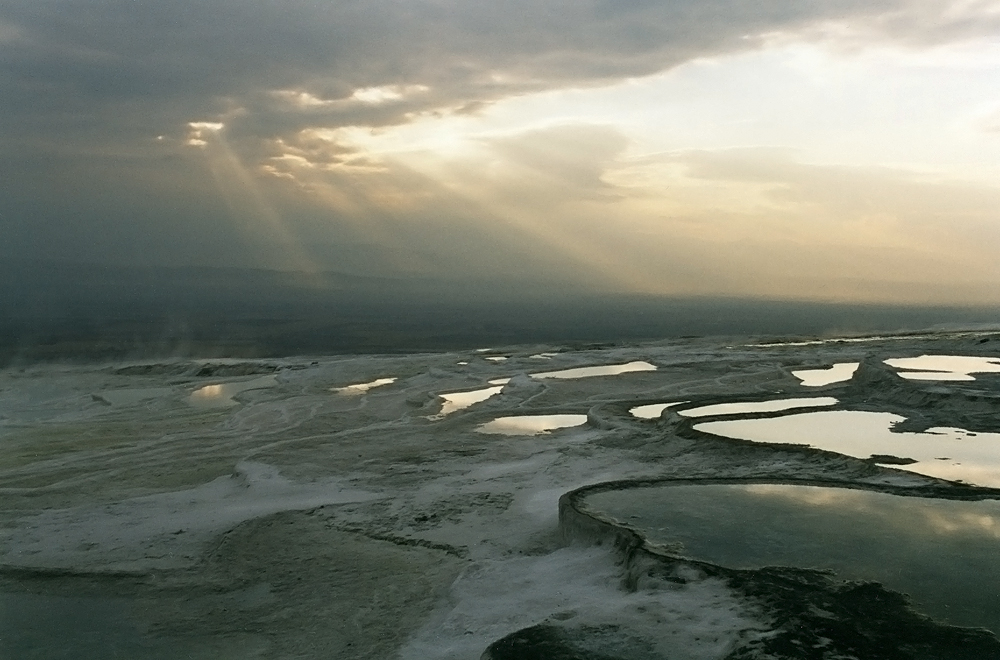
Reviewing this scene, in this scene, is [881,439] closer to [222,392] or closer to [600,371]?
[600,371]

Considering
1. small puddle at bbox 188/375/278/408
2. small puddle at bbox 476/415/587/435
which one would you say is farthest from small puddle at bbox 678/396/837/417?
small puddle at bbox 188/375/278/408

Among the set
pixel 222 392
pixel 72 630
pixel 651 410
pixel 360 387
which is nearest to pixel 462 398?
pixel 360 387

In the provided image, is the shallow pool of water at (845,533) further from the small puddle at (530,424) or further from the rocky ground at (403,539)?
the small puddle at (530,424)

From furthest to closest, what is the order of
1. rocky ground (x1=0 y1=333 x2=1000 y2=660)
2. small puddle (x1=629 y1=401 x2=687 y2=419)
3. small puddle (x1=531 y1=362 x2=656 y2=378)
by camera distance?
small puddle (x1=531 y1=362 x2=656 y2=378) < small puddle (x1=629 y1=401 x2=687 y2=419) < rocky ground (x1=0 y1=333 x2=1000 y2=660)

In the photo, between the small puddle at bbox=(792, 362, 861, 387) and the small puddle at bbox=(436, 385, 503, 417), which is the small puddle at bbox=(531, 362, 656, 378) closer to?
the small puddle at bbox=(436, 385, 503, 417)

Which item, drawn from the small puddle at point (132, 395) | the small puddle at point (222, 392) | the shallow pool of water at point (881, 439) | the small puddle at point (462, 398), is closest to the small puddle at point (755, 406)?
the shallow pool of water at point (881, 439)
